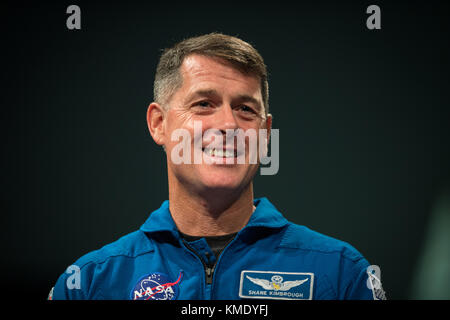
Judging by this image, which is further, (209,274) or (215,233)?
(215,233)

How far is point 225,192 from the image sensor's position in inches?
58.5

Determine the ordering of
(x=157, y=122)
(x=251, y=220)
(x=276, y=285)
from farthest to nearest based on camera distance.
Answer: (x=157, y=122) < (x=251, y=220) < (x=276, y=285)

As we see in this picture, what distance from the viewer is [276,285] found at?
4.70 ft

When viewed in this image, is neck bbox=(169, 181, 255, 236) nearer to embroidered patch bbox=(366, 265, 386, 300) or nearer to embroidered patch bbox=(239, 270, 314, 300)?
embroidered patch bbox=(239, 270, 314, 300)

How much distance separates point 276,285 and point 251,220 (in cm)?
25

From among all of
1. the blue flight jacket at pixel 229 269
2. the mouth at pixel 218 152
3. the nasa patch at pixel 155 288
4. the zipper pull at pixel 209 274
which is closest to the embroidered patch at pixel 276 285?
the blue flight jacket at pixel 229 269

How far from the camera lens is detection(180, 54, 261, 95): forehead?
1.52 meters

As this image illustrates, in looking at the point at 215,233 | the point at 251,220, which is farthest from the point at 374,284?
the point at 215,233

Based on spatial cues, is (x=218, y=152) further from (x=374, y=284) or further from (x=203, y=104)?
(x=374, y=284)

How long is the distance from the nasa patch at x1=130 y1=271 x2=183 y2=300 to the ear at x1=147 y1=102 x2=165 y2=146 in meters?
0.51

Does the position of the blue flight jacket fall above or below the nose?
below

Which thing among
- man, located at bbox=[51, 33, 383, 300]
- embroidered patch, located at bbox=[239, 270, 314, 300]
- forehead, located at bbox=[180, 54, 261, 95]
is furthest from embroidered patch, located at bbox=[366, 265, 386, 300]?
forehead, located at bbox=[180, 54, 261, 95]

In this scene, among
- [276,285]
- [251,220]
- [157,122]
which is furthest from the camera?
[157,122]
